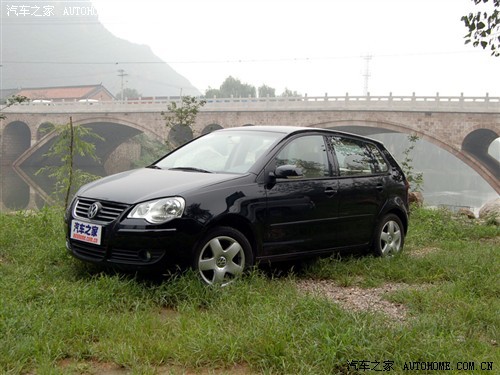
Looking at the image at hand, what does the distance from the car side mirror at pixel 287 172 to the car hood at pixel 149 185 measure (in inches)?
12.7

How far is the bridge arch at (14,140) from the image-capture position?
1855 inches

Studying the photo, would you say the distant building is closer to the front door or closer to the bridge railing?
the bridge railing

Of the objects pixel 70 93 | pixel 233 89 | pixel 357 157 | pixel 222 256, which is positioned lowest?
pixel 222 256

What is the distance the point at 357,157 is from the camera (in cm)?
535

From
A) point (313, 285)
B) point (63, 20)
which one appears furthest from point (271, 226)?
point (63, 20)

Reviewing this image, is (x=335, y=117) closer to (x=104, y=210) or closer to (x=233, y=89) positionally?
(x=104, y=210)

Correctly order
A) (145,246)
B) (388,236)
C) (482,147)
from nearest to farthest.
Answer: (145,246)
(388,236)
(482,147)

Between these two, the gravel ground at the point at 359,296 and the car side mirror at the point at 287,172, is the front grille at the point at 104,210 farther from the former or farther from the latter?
the gravel ground at the point at 359,296

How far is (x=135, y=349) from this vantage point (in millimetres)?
2695

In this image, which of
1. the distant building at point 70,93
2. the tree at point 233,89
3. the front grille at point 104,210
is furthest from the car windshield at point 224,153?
the distant building at point 70,93

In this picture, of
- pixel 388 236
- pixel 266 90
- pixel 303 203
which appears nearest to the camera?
pixel 303 203

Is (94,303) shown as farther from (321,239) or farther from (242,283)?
(321,239)

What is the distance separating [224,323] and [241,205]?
1177 millimetres

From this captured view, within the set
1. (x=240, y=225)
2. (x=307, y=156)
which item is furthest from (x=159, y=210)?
(x=307, y=156)
